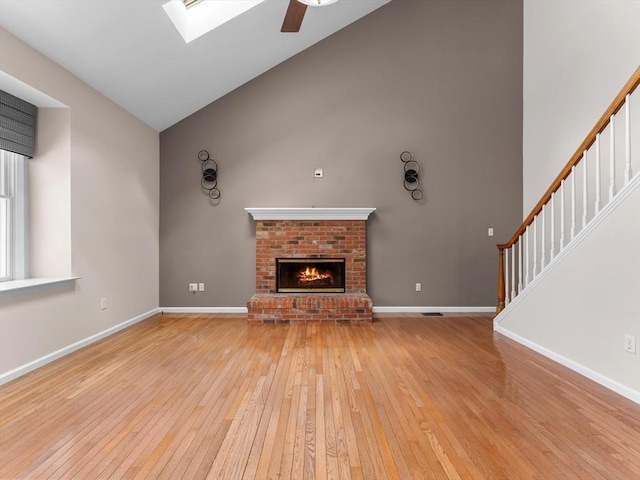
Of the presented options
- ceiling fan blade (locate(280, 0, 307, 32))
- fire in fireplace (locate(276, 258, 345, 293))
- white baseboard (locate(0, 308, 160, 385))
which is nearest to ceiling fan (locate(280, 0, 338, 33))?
ceiling fan blade (locate(280, 0, 307, 32))

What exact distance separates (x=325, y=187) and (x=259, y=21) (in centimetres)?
224

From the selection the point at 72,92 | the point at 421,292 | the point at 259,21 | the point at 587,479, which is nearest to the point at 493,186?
the point at 421,292

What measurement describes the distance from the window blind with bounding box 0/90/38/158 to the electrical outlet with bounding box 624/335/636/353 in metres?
4.97

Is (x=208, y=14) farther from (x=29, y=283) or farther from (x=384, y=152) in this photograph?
(x=29, y=283)

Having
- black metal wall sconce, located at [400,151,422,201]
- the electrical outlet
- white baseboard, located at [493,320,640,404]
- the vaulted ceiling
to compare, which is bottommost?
white baseboard, located at [493,320,640,404]

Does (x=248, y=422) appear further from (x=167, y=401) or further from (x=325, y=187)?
(x=325, y=187)

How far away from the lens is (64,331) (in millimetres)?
3449

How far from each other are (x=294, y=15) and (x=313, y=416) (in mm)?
3211

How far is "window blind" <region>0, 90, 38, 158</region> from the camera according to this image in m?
3.05

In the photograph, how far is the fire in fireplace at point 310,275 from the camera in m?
5.33

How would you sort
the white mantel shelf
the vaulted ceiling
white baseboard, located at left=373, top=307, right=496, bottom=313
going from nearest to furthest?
the vaulted ceiling, the white mantel shelf, white baseboard, located at left=373, top=307, right=496, bottom=313

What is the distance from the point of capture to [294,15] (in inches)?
127

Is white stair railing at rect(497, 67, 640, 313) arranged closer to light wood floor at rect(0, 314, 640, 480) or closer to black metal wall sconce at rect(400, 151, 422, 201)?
light wood floor at rect(0, 314, 640, 480)

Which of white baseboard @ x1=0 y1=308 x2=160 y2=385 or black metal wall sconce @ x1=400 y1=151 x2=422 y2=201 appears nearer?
white baseboard @ x1=0 y1=308 x2=160 y2=385
